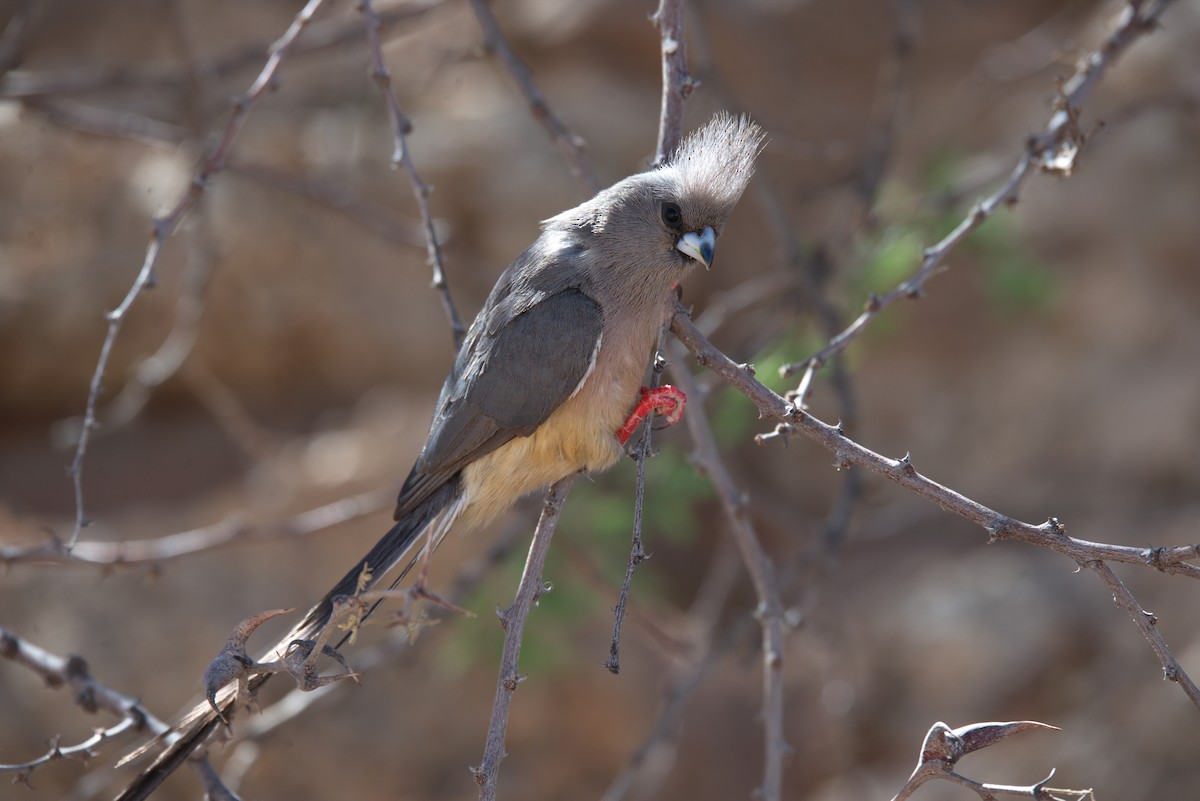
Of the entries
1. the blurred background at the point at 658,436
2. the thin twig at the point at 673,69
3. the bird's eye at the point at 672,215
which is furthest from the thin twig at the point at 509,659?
the blurred background at the point at 658,436

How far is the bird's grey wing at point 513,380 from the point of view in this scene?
3.58 m

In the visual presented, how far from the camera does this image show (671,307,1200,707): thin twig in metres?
2.24

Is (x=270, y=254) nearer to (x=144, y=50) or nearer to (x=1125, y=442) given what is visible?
(x=144, y=50)

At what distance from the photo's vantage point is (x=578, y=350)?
3566mm

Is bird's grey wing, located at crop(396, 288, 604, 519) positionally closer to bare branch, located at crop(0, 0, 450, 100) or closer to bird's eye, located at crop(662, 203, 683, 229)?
bird's eye, located at crop(662, 203, 683, 229)

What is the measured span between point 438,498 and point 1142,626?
235 centimetres

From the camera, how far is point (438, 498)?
150 inches

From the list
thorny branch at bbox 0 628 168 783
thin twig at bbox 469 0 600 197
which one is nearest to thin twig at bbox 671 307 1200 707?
thin twig at bbox 469 0 600 197

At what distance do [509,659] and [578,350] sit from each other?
1260 millimetres

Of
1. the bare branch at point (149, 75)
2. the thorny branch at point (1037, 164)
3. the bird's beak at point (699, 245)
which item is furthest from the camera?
the bare branch at point (149, 75)

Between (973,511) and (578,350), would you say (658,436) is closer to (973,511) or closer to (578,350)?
(578,350)

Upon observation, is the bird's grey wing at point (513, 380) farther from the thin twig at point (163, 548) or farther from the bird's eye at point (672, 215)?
the thin twig at point (163, 548)

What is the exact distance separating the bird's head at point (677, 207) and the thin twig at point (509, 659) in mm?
1045

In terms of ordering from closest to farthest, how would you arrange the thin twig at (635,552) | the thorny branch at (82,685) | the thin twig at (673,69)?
the thin twig at (635,552) < the thorny branch at (82,685) < the thin twig at (673,69)
